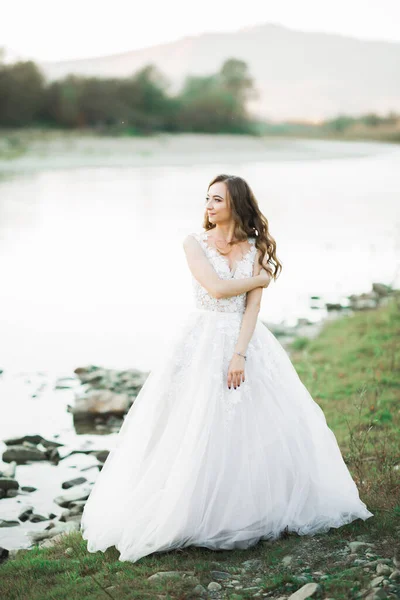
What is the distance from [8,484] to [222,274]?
10.2 feet

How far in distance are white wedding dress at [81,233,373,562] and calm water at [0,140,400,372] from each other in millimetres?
5450

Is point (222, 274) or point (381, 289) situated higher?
point (222, 274)

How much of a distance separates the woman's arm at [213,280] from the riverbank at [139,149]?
1019 inches

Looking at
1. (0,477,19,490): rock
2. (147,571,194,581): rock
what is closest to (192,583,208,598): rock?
(147,571,194,581): rock

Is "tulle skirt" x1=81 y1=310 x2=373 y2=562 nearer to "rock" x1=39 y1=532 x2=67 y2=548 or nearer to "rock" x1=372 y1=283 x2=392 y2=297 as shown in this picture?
"rock" x1=39 y1=532 x2=67 y2=548

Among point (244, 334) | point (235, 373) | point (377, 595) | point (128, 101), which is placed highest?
point (128, 101)

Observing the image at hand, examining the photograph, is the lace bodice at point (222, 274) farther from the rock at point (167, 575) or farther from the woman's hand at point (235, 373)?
the rock at point (167, 575)

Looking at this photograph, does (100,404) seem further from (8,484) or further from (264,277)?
(264,277)

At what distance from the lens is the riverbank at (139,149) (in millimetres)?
29875

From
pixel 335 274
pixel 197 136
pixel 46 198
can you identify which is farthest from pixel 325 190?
pixel 335 274

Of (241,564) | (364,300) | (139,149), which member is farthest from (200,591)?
(139,149)

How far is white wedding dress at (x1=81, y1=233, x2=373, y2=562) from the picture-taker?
4238 millimetres

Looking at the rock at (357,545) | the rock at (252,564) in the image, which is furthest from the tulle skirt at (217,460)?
the rock at (357,545)

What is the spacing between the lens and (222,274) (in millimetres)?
4539
